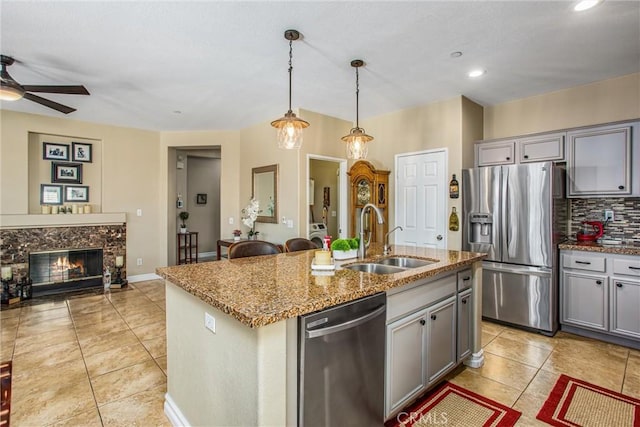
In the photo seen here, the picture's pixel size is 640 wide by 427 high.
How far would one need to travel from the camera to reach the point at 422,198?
4.43m

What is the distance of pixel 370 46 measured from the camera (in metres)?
2.73

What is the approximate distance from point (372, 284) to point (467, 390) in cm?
137

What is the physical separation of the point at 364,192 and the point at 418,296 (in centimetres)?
283

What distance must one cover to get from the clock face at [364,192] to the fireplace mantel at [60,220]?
393 cm

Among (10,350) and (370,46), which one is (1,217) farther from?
(370,46)

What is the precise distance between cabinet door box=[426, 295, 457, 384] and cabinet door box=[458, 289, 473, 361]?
84 mm

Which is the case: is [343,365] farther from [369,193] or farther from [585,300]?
[369,193]

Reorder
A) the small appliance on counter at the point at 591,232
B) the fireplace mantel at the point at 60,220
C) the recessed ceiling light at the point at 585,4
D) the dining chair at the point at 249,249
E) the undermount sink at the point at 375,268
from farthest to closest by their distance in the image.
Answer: the fireplace mantel at the point at 60,220 → the small appliance on counter at the point at 591,232 → the dining chair at the point at 249,249 → the undermount sink at the point at 375,268 → the recessed ceiling light at the point at 585,4

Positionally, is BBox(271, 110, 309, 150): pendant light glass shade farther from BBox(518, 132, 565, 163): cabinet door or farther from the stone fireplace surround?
the stone fireplace surround

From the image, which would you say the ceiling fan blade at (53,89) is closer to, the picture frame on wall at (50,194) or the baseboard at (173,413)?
the picture frame on wall at (50,194)

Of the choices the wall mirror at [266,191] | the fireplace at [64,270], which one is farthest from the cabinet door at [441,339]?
the fireplace at [64,270]

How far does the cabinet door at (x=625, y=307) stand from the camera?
2.97 meters

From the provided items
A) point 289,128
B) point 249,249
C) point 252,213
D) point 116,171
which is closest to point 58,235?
point 116,171

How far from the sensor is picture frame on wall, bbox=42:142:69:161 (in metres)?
4.88
